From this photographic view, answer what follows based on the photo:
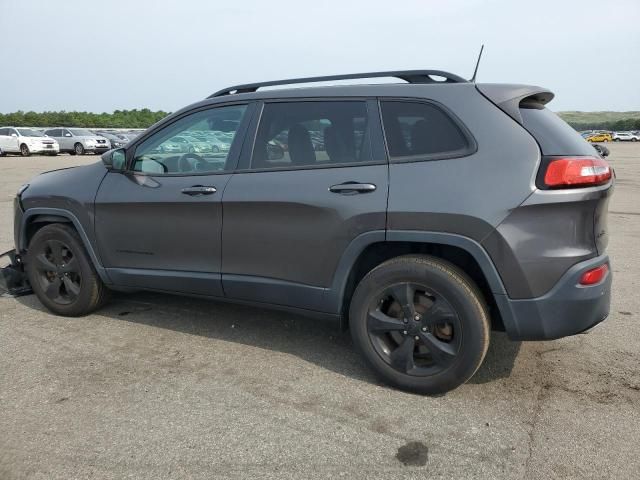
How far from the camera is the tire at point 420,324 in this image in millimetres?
2904

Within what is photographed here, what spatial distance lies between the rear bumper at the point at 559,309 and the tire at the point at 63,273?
10.2ft

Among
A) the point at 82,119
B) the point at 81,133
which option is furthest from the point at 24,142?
the point at 82,119

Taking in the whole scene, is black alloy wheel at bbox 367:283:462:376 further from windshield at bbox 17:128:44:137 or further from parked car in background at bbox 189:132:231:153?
windshield at bbox 17:128:44:137

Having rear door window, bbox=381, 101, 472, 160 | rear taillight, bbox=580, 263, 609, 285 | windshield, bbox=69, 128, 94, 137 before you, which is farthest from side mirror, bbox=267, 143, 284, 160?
windshield, bbox=69, 128, 94, 137

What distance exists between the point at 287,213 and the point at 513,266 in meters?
1.35

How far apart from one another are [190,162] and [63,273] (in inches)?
58.5

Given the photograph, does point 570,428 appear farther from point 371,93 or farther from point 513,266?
point 371,93

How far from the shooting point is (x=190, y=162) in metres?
3.83

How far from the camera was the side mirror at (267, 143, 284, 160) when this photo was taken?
3.47 metres

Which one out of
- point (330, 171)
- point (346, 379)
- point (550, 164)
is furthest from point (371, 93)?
point (346, 379)

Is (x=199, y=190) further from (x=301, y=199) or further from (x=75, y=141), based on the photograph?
(x=75, y=141)

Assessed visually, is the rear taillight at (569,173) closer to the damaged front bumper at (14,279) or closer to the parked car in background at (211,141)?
the parked car in background at (211,141)

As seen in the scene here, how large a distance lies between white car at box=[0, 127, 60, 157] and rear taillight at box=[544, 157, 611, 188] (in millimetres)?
31262

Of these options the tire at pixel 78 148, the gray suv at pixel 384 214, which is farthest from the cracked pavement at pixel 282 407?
the tire at pixel 78 148
